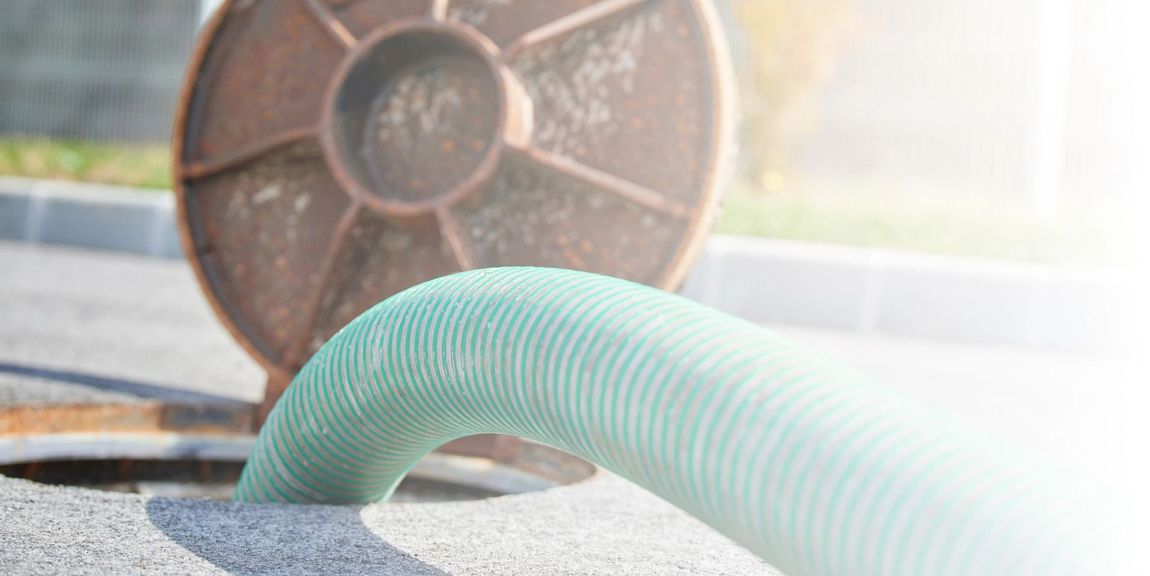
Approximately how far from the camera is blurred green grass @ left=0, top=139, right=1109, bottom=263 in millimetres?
7402

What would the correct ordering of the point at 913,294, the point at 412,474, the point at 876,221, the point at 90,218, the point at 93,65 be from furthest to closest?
the point at 93,65 < the point at 90,218 < the point at 876,221 < the point at 913,294 < the point at 412,474

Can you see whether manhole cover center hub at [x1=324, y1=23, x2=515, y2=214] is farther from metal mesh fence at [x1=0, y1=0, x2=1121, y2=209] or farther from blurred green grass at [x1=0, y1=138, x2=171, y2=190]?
metal mesh fence at [x1=0, y1=0, x2=1121, y2=209]

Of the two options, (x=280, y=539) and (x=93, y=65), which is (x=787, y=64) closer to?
(x=93, y=65)

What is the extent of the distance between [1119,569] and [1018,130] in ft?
36.0

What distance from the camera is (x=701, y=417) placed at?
61.5 inches

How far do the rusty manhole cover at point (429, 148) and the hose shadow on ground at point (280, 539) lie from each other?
0.95 meters

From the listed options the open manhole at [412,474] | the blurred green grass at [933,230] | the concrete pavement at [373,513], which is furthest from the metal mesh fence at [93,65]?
the open manhole at [412,474]

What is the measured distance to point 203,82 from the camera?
11.7 feet

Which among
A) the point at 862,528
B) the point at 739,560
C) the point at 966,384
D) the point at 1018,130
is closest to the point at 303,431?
the point at 739,560

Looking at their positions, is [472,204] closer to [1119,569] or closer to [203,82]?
[203,82]

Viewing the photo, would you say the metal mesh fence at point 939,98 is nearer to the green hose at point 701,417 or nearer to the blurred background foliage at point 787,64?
the blurred background foliage at point 787,64

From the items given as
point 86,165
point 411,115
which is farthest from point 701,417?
point 86,165

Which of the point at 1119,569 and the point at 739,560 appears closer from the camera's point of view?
the point at 1119,569

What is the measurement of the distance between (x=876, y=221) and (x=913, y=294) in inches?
61.8
